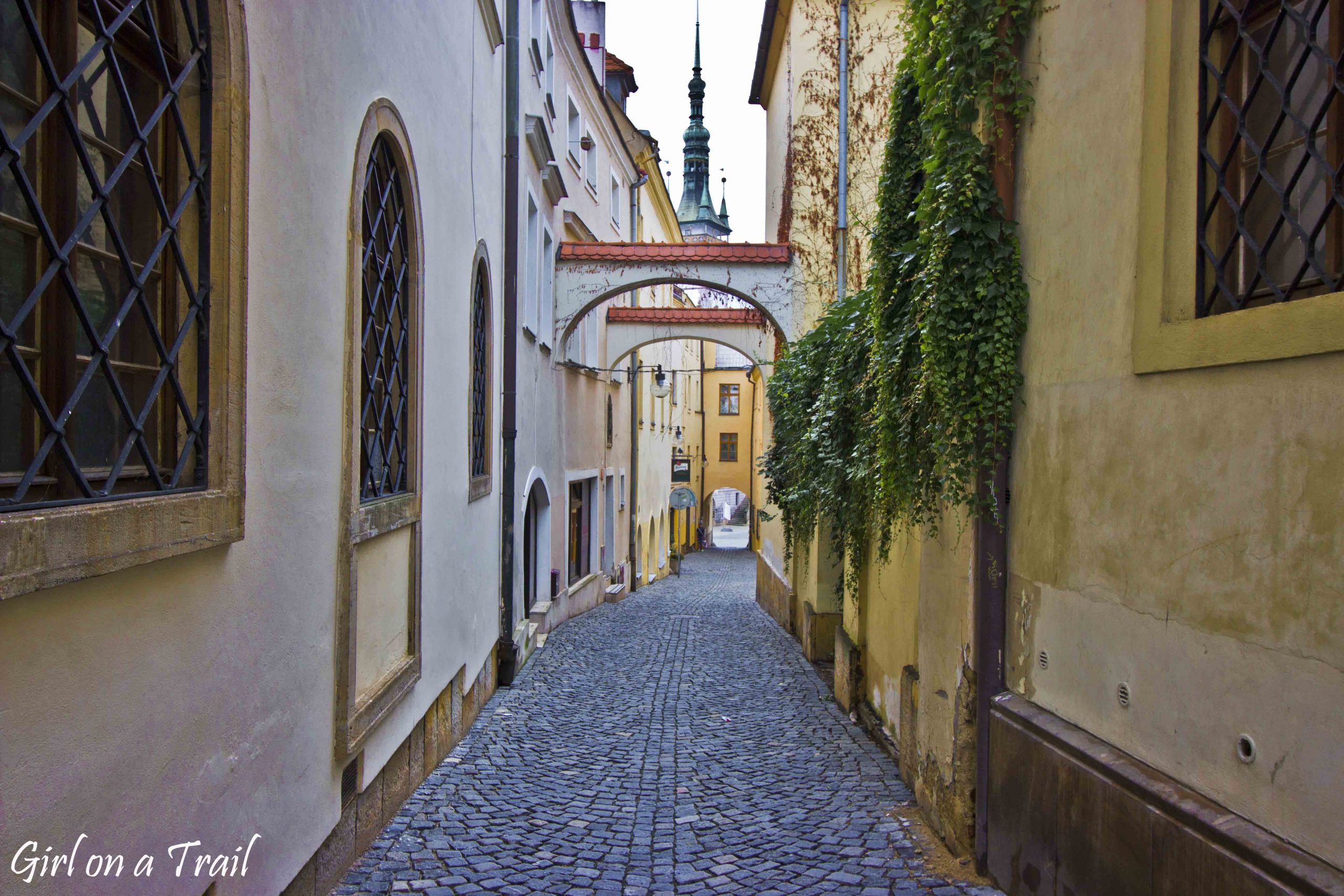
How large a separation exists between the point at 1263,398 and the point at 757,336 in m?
17.2

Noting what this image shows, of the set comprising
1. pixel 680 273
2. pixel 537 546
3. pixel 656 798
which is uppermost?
pixel 680 273

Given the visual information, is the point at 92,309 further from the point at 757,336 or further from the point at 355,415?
the point at 757,336

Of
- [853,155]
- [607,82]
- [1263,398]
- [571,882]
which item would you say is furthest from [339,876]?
[607,82]

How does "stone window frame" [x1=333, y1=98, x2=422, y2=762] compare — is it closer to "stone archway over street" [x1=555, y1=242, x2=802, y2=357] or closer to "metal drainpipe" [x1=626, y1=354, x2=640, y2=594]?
"stone archway over street" [x1=555, y1=242, x2=802, y2=357]

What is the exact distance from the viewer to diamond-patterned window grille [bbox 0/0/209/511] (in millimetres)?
2375

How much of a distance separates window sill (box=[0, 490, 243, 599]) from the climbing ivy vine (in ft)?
10.6

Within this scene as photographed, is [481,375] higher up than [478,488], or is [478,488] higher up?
[481,375]

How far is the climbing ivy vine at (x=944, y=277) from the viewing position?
16.0 feet

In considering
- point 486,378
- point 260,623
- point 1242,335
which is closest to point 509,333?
point 486,378

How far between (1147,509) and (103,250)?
334 centimetres

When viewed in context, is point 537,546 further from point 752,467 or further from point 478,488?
point 752,467

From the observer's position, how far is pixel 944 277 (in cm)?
496

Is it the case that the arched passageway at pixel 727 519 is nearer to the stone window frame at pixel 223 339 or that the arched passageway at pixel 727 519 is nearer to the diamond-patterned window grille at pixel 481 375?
the diamond-patterned window grille at pixel 481 375

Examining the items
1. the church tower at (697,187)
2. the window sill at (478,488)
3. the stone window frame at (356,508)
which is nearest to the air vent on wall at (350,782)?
the stone window frame at (356,508)
